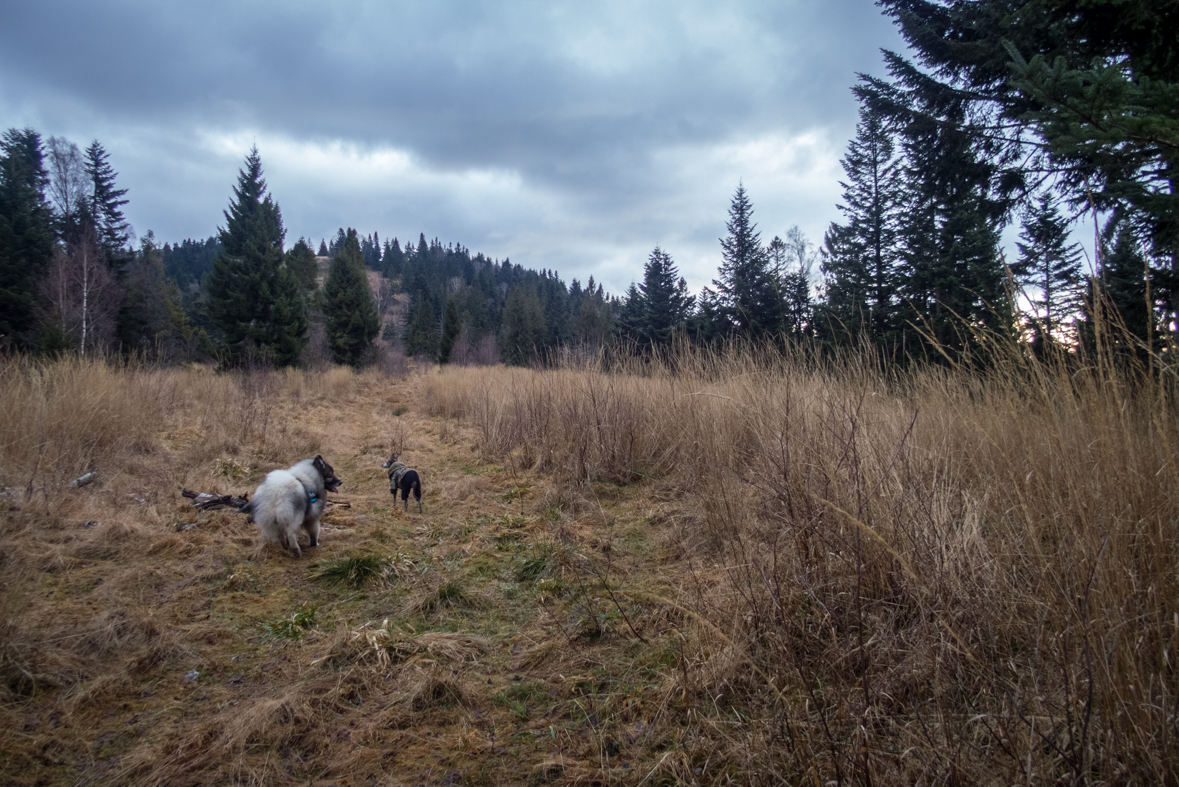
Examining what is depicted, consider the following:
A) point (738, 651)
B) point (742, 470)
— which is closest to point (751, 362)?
point (742, 470)

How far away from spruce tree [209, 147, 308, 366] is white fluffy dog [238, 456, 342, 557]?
1923cm

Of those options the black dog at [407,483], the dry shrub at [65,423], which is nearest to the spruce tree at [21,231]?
the dry shrub at [65,423]

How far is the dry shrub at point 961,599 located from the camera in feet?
3.61

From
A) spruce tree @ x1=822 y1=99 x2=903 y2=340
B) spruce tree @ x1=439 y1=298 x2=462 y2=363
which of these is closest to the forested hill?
spruce tree @ x1=439 y1=298 x2=462 y2=363

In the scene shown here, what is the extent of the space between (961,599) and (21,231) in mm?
30643

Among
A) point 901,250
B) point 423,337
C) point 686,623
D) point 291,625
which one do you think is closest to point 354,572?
point 291,625

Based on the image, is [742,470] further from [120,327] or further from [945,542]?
[120,327]

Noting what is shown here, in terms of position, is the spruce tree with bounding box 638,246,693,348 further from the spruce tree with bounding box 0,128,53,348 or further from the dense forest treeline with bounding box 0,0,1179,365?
the spruce tree with bounding box 0,128,53,348

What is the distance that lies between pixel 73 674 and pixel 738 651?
8.52 ft

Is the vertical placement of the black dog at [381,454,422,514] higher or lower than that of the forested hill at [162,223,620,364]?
lower

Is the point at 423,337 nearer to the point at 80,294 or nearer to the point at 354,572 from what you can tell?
the point at 80,294

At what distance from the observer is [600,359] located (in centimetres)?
627

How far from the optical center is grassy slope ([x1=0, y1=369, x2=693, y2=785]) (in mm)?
1548

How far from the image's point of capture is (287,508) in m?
3.24
